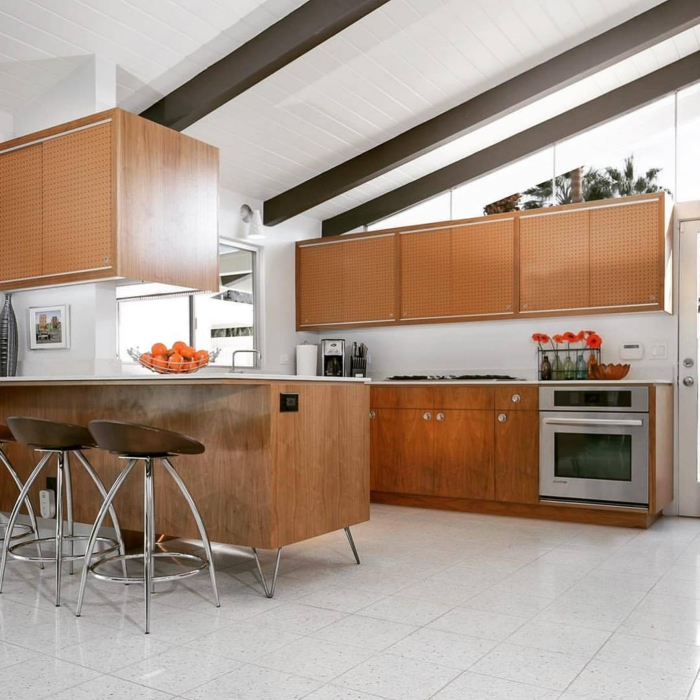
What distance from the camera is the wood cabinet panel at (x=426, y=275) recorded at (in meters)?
5.73

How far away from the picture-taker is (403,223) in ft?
20.8

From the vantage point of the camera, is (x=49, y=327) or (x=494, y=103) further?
(x=494, y=103)

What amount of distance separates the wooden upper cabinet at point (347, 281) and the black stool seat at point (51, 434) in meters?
3.33

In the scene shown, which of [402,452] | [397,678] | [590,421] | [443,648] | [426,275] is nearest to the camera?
[397,678]

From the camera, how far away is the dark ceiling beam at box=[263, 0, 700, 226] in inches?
174

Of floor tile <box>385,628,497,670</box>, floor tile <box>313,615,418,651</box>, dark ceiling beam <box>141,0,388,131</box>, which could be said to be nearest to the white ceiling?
dark ceiling beam <box>141,0,388,131</box>

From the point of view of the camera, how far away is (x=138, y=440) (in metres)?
2.67

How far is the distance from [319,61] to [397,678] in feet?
11.7

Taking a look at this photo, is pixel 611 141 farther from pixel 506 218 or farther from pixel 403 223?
pixel 403 223

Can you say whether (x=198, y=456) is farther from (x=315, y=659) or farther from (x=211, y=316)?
(x=211, y=316)

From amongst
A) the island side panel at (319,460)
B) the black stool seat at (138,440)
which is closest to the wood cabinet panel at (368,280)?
the island side panel at (319,460)

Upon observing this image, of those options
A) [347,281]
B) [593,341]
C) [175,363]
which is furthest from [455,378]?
[175,363]

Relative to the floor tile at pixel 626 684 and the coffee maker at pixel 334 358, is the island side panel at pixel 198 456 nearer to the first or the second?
the floor tile at pixel 626 684

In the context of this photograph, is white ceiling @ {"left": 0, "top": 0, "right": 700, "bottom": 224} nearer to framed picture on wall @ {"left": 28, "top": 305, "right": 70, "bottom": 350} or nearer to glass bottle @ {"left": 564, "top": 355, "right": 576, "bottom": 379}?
framed picture on wall @ {"left": 28, "top": 305, "right": 70, "bottom": 350}
